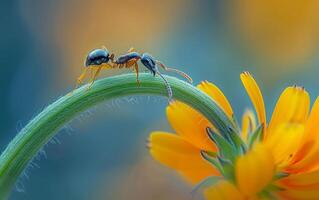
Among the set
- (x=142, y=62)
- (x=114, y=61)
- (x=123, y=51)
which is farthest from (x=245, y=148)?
(x=123, y=51)

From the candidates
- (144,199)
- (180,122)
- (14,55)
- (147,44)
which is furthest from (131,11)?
(180,122)

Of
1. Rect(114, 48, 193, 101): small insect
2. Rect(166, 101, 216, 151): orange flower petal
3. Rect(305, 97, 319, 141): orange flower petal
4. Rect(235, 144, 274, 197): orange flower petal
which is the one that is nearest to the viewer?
Rect(235, 144, 274, 197): orange flower petal

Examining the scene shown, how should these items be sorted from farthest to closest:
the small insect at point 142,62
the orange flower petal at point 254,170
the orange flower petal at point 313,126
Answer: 1. the small insect at point 142,62
2. the orange flower petal at point 313,126
3. the orange flower petal at point 254,170

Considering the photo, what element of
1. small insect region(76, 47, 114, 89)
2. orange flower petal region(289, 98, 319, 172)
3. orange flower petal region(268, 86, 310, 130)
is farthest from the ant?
orange flower petal region(289, 98, 319, 172)

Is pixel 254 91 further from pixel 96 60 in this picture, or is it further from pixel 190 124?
pixel 96 60

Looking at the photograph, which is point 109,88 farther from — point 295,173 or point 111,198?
point 111,198

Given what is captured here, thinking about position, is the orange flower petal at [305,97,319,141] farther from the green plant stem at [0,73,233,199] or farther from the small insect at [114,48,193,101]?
the small insect at [114,48,193,101]

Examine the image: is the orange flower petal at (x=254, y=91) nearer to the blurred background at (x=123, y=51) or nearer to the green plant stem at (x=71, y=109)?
the green plant stem at (x=71, y=109)

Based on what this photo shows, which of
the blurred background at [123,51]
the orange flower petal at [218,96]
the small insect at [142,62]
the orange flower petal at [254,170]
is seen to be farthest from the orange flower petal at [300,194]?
the blurred background at [123,51]

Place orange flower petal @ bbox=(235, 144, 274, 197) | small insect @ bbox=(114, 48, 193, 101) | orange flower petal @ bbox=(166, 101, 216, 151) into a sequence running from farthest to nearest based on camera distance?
1. small insect @ bbox=(114, 48, 193, 101)
2. orange flower petal @ bbox=(166, 101, 216, 151)
3. orange flower petal @ bbox=(235, 144, 274, 197)
